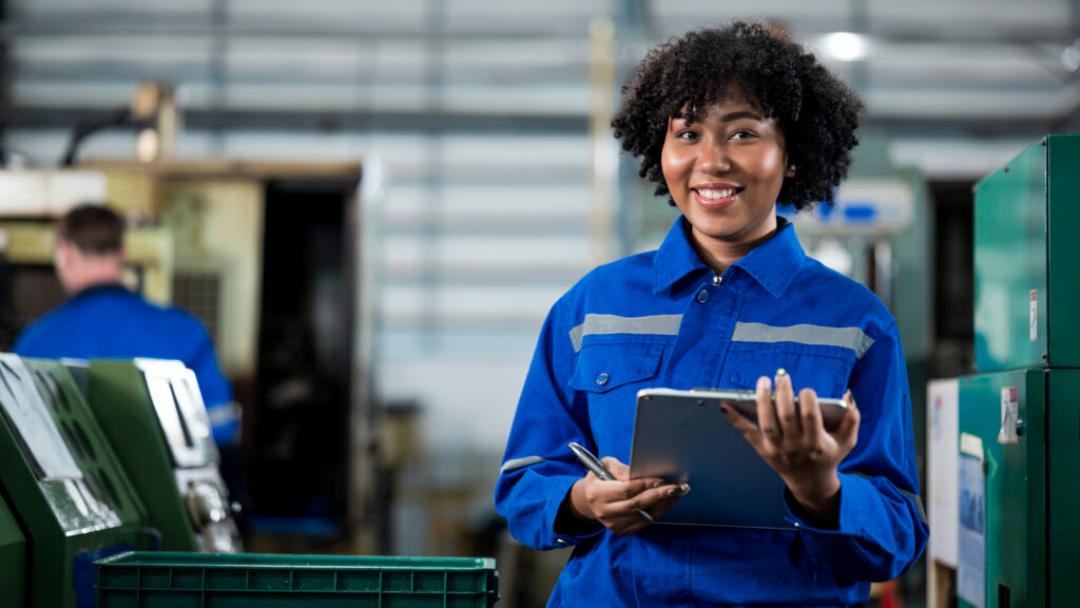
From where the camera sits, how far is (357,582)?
1.43m

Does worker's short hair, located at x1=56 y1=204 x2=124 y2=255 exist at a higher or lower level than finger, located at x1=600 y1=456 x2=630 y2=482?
higher

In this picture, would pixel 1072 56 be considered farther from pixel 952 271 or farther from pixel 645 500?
pixel 645 500

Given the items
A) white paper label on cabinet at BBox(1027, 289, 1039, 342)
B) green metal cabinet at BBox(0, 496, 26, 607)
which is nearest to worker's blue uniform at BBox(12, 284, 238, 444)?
green metal cabinet at BBox(0, 496, 26, 607)

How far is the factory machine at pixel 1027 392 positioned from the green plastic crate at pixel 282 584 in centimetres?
74

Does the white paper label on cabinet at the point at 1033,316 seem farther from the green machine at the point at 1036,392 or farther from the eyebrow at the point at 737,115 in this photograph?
the eyebrow at the point at 737,115

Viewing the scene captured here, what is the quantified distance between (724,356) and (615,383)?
131 millimetres

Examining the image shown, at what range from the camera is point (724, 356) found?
4.83 feet

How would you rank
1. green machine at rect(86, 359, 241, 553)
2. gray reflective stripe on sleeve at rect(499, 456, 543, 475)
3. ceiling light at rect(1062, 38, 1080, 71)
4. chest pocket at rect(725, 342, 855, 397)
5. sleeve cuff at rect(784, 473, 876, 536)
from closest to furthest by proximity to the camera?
sleeve cuff at rect(784, 473, 876, 536), chest pocket at rect(725, 342, 855, 397), gray reflective stripe on sleeve at rect(499, 456, 543, 475), green machine at rect(86, 359, 241, 553), ceiling light at rect(1062, 38, 1080, 71)

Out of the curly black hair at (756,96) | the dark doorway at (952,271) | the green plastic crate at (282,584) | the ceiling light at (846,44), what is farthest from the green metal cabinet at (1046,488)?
the ceiling light at (846,44)

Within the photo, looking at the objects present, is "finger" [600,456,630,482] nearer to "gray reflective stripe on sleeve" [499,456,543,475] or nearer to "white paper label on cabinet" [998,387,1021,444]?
"gray reflective stripe on sleeve" [499,456,543,475]

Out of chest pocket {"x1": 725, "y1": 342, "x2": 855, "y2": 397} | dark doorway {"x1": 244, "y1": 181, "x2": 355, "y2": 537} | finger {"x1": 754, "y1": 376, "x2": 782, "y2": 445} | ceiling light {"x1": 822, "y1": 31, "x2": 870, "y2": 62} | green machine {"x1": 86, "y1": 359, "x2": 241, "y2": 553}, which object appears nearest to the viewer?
finger {"x1": 754, "y1": 376, "x2": 782, "y2": 445}

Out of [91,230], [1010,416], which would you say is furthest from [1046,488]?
[91,230]

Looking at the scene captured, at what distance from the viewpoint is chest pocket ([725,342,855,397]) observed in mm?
1435

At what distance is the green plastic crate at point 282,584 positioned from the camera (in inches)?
55.7
